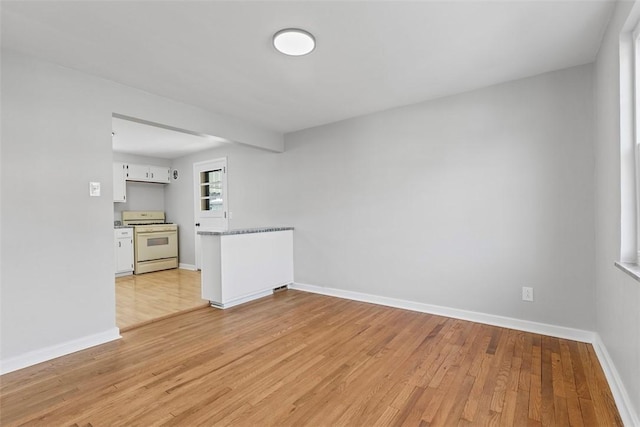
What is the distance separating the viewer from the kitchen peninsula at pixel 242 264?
3.67 metres

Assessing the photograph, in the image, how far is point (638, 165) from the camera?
1714 millimetres

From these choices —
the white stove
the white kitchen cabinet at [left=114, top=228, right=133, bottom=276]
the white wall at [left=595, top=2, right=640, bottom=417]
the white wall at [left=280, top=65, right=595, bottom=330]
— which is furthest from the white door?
the white wall at [left=595, top=2, right=640, bottom=417]

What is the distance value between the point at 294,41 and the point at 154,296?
384cm

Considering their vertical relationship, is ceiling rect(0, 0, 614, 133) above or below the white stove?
above

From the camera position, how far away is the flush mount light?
207 cm

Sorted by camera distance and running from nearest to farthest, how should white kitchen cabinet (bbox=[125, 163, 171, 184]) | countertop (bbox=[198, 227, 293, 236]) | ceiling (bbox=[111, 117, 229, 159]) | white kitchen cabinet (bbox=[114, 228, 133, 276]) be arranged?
1. countertop (bbox=[198, 227, 293, 236])
2. ceiling (bbox=[111, 117, 229, 159])
3. white kitchen cabinet (bbox=[114, 228, 133, 276])
4. white kitchen cabinet (bbox=[125, 163, 171, 184])

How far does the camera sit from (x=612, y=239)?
1.99 meters

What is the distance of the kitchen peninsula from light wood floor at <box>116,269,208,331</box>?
37cm

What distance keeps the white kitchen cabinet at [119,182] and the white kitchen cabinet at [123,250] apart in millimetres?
692

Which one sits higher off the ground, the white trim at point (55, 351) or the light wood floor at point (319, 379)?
the white trim at point (55, 351)

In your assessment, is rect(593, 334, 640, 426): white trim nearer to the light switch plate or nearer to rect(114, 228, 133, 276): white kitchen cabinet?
the light switch plate

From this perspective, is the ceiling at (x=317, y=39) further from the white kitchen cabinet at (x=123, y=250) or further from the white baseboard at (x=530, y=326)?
the white kitchen cabinet at (x=123, y=250)

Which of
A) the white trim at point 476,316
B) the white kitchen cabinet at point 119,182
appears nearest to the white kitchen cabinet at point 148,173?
the white kitchen cabinet at point 119,182

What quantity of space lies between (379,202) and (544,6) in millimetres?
2319
